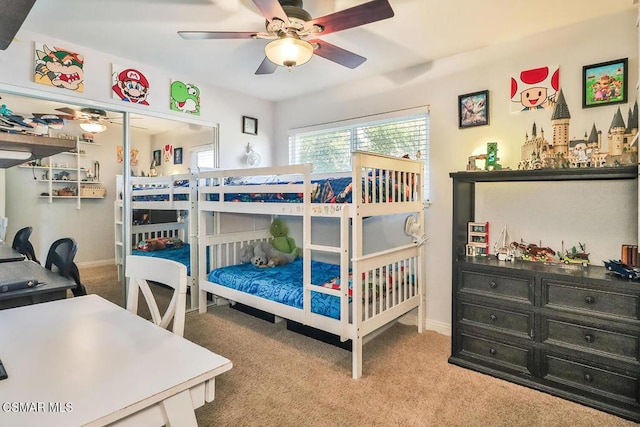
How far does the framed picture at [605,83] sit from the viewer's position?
7.37 feet

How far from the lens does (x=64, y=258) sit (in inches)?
84.4

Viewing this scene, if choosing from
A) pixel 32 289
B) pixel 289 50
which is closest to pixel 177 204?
pixel 32 289

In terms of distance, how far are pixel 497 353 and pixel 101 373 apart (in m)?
2.30

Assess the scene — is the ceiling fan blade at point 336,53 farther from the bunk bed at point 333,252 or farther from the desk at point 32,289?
the desk at point 32,289

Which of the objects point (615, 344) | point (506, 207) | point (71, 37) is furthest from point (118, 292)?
point (615, 344)

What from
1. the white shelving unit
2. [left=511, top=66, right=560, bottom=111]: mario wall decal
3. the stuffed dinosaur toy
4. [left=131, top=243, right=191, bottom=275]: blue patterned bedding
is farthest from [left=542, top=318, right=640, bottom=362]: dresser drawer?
the white shelving unit

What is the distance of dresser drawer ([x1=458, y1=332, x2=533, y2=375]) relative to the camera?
2190 millimetres

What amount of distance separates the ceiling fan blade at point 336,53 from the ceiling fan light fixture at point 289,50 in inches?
5.4

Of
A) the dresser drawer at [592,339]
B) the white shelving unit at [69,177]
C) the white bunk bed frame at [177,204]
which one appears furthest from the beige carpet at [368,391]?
the white shelving unit at [69,177]

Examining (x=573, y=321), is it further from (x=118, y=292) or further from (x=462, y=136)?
(x=118, y=292)

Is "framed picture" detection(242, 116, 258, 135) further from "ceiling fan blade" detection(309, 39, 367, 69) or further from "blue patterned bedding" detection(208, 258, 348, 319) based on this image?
"ceiling fan blade" detection(309, 39, 367, 69)

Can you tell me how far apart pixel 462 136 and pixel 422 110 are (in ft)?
1.44

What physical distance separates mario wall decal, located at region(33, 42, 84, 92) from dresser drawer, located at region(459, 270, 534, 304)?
3383 mm

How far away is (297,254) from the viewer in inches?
155
